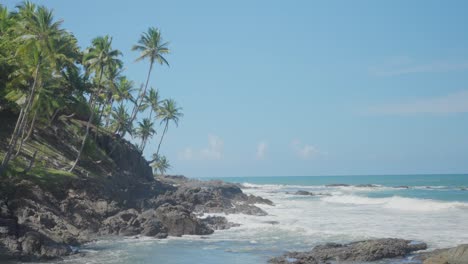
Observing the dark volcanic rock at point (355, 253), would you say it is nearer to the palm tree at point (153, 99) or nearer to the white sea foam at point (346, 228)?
the white sea foam at point (346, 228)

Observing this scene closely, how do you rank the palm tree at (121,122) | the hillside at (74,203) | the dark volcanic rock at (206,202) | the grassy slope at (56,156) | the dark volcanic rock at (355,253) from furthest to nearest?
1. the palm tree at (121,122)
2. the dark volcanic rock at (206,202)
3. the grassy slope at (56,156)
4. the hillside at (74,203)
5. the dark volcanic rock at (355,253)

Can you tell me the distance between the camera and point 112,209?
31.6 metres

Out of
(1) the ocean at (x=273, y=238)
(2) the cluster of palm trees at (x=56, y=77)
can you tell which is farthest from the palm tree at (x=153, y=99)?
(1) the ocean at (x=273, y=238)

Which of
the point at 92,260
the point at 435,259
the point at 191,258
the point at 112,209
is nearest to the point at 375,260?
the point at 435,259

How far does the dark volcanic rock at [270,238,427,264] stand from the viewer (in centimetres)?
2009

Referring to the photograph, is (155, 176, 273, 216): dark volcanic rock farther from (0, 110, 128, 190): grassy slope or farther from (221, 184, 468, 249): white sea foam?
(0, 110, 128, 190): grassy slope

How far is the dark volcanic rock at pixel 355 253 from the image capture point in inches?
791

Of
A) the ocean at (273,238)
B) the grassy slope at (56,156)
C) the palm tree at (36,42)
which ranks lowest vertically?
the ocean at (273,238)

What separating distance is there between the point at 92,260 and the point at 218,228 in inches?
524

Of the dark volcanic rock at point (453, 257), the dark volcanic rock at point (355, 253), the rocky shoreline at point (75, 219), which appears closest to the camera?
the dark volcanic rock at point (453, 257)

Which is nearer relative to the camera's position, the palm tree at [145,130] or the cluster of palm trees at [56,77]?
the cluster of palm trees at [56,77]

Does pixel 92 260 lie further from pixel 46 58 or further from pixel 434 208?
pixel 434 208

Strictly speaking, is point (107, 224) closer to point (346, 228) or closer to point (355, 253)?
point (355, 253)

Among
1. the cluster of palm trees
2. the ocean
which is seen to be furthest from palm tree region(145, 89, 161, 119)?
the ocean
